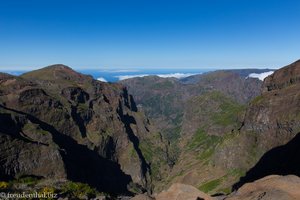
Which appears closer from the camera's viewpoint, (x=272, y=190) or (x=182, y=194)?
(x=272, y=190)

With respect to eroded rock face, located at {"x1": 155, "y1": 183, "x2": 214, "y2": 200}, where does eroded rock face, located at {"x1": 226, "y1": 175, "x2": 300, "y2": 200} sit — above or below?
above

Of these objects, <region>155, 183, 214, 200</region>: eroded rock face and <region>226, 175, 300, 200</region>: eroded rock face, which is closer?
<region>226, 175, 300, 200</region>: eroded rock face

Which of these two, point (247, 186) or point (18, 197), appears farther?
point (18, 197)

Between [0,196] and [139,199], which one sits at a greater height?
[139,199]

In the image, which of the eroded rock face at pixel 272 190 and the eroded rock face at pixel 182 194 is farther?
the eroded rock face at pixel 182 194

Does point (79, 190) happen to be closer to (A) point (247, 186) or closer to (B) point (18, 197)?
(B) point (18, 197)

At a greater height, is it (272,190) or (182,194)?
(272,190)

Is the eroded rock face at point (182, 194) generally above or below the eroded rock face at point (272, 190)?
below

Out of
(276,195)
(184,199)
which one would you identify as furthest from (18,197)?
(276,195)
